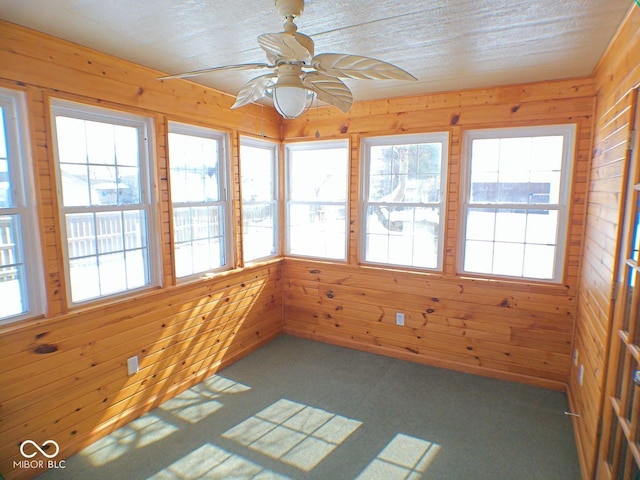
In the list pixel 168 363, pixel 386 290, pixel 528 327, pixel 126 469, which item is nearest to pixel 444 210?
pixel 386 290

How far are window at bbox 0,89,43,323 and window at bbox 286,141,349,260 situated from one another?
2.51 m

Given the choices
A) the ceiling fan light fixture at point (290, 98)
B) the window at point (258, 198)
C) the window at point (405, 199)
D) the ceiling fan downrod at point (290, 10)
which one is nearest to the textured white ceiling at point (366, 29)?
the ceiling fan downrod at point (290, 10)

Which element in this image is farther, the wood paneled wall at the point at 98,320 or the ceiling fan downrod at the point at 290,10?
the wood paneled wall at the point at 98,320

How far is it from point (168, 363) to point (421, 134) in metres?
2.95

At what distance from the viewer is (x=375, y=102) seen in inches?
140

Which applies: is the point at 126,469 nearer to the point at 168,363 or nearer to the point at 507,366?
the point at 168,363

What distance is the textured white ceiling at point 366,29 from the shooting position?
68.4 inches

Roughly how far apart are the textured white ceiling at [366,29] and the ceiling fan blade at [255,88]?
1.17 feet

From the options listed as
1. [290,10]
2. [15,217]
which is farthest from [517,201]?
[15,217]

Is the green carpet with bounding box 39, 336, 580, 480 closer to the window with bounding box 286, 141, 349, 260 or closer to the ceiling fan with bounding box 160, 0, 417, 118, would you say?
the window with bounding box 286, 141, 349, 260

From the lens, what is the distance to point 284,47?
4.52 feet

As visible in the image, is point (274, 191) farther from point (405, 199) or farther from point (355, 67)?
point (355, 67)

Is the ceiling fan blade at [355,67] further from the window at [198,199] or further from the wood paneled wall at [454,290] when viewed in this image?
the wood paneled wall at [454,290]

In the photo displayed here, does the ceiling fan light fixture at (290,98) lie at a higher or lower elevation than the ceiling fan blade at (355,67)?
lower
